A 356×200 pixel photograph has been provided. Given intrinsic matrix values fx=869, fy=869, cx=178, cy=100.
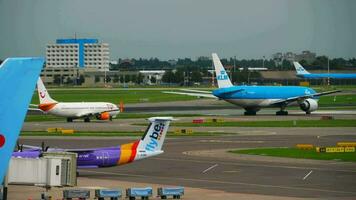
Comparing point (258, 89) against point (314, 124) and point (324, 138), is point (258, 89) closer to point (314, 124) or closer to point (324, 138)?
point (314, 124)

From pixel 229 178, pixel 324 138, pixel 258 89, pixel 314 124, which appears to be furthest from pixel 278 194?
pixel 258 89

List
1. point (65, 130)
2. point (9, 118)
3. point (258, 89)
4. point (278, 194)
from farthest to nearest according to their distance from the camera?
point (258, 89), point (65, 130), point (278, 194), point (9, 118)

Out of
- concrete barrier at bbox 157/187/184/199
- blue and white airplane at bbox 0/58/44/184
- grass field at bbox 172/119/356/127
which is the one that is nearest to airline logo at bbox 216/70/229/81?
grass field at bbox 172/119/356/127

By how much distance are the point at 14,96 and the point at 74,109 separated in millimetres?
109280

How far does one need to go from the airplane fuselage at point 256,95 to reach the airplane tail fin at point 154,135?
80.6 metres

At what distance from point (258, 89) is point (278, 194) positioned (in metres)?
92.3

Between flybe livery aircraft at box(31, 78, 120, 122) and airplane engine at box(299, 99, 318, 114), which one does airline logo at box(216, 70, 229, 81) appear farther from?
flybe livery aircraft at box(31, 78, 120, 122)

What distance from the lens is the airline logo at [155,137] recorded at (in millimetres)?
59459

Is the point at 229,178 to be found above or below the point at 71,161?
below

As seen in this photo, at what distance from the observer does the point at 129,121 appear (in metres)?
128

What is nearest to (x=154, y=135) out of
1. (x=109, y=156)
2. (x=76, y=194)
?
(x=109, y=156)

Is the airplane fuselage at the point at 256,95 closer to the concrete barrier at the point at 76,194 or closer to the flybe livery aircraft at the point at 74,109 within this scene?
the flybe livery aircraft at the point at 74,109

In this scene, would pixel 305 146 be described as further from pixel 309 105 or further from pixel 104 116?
pixel 309 105

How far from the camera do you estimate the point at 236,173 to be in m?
61.7
